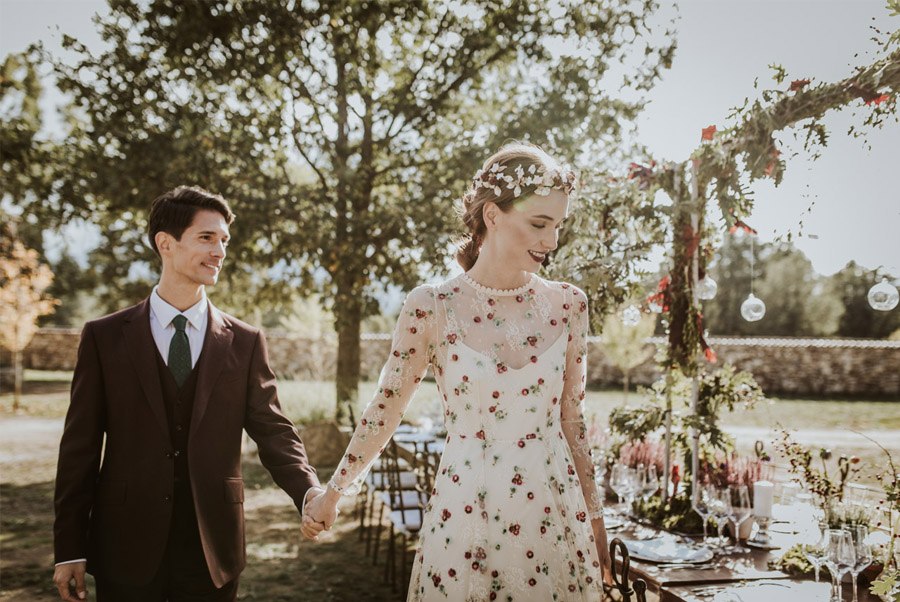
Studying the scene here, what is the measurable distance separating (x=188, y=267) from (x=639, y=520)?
113 inches

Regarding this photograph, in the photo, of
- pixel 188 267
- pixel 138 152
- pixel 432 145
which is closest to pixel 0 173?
pixel 138 152

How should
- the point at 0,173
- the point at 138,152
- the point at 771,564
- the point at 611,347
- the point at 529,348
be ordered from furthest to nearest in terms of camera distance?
the point at 611,347, the point at 0,173, the point at 138,152, the point at 771,564, the point at 529,348

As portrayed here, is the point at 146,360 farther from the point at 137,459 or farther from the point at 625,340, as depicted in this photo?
the point at 625,340

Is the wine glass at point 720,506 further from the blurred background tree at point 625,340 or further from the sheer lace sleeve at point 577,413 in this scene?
the blurred background tree at point 625,340

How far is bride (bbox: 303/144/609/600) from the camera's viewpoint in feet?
7.57

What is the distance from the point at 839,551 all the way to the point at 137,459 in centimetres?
256

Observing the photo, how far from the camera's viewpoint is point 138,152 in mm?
9492

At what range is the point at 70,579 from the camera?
8.16ft

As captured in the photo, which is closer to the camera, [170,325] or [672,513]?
[170,325]

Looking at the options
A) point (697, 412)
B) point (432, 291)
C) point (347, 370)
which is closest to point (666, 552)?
point (697, 412)

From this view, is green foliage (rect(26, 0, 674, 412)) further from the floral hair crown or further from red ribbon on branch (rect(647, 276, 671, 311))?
the floral hair crown

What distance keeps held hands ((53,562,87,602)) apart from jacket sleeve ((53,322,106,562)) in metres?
0.03

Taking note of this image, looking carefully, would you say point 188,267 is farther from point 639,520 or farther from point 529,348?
point 639,520

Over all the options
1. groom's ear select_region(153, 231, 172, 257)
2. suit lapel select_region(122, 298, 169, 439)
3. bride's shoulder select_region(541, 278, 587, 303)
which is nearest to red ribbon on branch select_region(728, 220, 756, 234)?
bride's shoulder select_region(541, 278, 587, 303)
